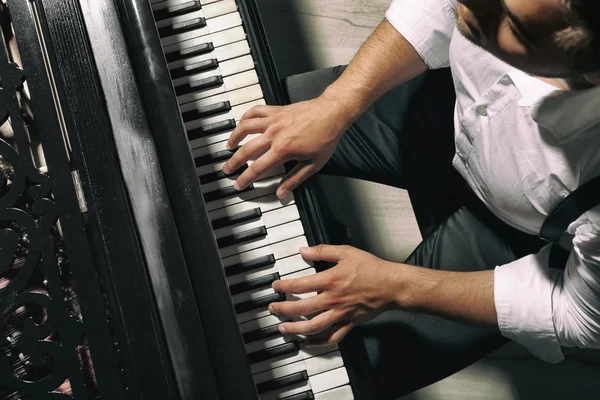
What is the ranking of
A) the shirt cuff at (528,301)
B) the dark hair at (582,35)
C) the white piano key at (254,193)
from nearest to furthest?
the dark hair at (582,35) < the shirt cuff at (528,301) < the white piano key at (254,193)

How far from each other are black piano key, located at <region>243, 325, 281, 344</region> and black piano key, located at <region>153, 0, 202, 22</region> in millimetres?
632

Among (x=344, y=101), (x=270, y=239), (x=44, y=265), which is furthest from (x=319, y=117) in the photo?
(x=44, y=265)

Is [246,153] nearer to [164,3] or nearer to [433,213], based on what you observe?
[164,3]

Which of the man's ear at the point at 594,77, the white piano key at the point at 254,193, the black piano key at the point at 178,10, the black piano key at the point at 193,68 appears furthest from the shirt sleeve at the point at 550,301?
the black piano key at the point at 178,10

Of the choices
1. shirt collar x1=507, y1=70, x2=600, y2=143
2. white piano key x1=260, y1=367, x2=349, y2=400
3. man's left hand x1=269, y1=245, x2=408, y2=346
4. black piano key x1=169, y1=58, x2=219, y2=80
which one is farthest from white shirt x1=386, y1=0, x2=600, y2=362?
black piano key x1=169, y1=58, x2=219, y2=80

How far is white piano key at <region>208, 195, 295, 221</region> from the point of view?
1310 mm

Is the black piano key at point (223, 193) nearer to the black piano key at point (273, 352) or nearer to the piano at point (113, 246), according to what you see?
the piano at point (113, 246)

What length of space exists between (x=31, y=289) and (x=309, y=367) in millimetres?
496

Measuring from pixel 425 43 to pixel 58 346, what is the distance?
0.91m

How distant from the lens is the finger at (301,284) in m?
1.26

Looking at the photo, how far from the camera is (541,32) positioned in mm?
911

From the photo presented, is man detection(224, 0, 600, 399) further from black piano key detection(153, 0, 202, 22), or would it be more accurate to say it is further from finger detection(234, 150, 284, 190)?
black piano key detection(153, 0, 202, 22)

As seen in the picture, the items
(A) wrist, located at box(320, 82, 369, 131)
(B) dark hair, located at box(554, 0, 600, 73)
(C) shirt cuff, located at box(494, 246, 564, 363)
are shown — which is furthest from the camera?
(A) wrist, located at box(320, 82, 369, 131)

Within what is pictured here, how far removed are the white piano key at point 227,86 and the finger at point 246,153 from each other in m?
0.13
